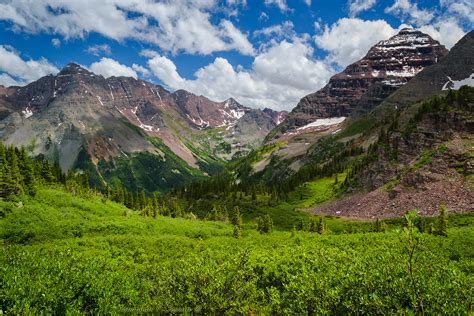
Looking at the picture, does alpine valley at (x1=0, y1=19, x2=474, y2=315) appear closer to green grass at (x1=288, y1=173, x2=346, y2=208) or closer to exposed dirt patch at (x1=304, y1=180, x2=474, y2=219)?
exposed dirt patch at (x1=304, y1=180, x2=474, y2=219)

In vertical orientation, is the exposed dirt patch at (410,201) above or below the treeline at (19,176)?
below

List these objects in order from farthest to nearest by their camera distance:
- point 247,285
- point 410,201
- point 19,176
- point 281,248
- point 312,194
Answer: point 312,194
point 410,201
point 19,176
point 281,248
point 247,285

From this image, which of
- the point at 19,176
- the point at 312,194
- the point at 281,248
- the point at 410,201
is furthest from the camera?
the point at 312,194

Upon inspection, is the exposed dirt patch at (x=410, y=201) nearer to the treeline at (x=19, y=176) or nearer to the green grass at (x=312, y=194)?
the green grass at (x=312, y=194)

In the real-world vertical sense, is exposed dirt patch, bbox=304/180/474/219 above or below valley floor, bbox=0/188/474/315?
above

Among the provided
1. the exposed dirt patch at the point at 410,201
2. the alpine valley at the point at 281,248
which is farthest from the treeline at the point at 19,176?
the exposed dirt patch at the point at 410,201

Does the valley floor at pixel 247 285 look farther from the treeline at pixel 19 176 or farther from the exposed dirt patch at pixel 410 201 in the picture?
the exposed dirt patch at pixel 410 201

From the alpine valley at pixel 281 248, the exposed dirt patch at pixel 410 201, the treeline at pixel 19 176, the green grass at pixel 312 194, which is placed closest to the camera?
the alpine valley at pixel 281 248

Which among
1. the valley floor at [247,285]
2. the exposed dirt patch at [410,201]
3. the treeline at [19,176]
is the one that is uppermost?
the treeline at [19,176]

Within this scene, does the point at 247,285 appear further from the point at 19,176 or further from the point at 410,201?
the point at 410,201

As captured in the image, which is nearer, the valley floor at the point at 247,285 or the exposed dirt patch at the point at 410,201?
the valley floor at the point at 247,285

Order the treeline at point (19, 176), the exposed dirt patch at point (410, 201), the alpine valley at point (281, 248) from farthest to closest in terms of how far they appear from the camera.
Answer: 1. the exposed dirt patch at point (410, 201)
2. the treeline at point (19, 176)
3. the alpine valley at point (281, 248)

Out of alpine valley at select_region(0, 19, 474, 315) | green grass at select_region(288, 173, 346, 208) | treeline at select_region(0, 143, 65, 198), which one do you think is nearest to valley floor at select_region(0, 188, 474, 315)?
alpine valley at select_region(0, 19, 474, 315)

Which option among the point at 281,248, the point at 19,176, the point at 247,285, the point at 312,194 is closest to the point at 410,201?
the point at 281,248
